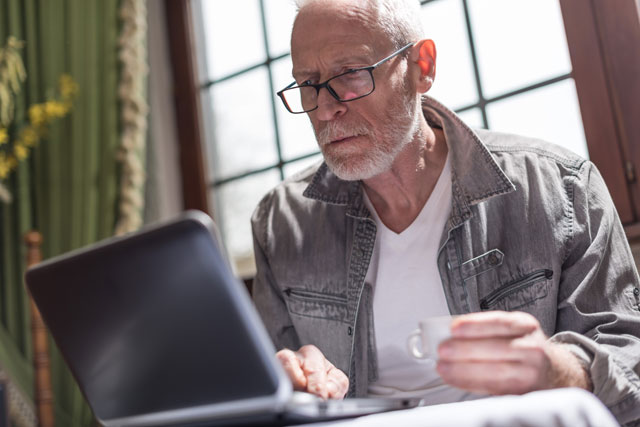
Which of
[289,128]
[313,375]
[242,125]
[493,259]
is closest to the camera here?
[313,375]

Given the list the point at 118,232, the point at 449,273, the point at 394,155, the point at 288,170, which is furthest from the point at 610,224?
the point at 118,232

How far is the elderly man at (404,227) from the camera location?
1211mm

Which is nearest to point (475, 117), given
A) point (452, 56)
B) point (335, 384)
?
point (452, 56)

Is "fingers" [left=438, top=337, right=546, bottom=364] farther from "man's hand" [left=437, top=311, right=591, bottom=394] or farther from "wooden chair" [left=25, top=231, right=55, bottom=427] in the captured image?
"wooden chair" [left=25, top=231, right=55, bottom=427]

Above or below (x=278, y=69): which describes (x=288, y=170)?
below

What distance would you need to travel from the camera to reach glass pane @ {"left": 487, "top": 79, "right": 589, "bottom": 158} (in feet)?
6.03

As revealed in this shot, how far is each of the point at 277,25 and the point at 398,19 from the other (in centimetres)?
110

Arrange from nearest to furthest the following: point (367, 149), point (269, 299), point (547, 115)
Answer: point (367, 149)
point (269, 299)
point (547, 115)

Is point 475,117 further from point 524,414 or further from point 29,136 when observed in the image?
point 524,414

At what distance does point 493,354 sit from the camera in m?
0.70

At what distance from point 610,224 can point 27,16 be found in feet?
7.12

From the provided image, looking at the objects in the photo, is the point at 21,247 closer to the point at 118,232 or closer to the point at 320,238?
the point at 118,232

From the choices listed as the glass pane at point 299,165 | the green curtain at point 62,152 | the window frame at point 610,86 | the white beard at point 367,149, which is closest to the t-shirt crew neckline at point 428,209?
the white beard at point 367,149

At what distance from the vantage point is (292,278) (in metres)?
1.48
